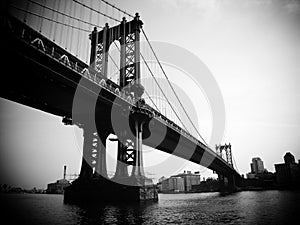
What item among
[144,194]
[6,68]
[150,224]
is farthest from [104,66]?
[150,224]

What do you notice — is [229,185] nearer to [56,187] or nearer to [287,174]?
[287,174]

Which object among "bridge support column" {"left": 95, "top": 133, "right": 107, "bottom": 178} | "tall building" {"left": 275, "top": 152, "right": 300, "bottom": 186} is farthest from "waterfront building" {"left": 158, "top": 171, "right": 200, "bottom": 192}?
"bridge support column" {"left": 95, "top": 133, "right": 107, "bottom": 178}

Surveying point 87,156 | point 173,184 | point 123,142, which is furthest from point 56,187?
point 123,142

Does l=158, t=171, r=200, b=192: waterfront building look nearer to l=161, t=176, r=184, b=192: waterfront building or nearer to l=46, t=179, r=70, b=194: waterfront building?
l=161, t=176, r=184, b=192: waterfront building

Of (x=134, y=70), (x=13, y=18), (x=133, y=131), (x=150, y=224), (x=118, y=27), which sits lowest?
(x=150, y=224)

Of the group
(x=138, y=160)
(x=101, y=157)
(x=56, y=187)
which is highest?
(x=101, y=157)

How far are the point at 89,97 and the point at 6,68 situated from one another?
29.9 ft

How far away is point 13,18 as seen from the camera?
60.1ft

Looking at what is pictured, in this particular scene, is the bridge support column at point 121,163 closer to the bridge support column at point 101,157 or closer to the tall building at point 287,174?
the bridge support column at point 101,157

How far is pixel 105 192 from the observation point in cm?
3050

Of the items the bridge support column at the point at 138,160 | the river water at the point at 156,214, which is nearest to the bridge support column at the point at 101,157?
the bridge support column at the point at 138,160

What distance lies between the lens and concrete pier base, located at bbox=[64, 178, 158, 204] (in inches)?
1120

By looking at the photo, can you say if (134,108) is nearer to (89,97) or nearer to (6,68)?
(89,97)

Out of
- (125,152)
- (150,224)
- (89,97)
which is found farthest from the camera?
(125,152)
